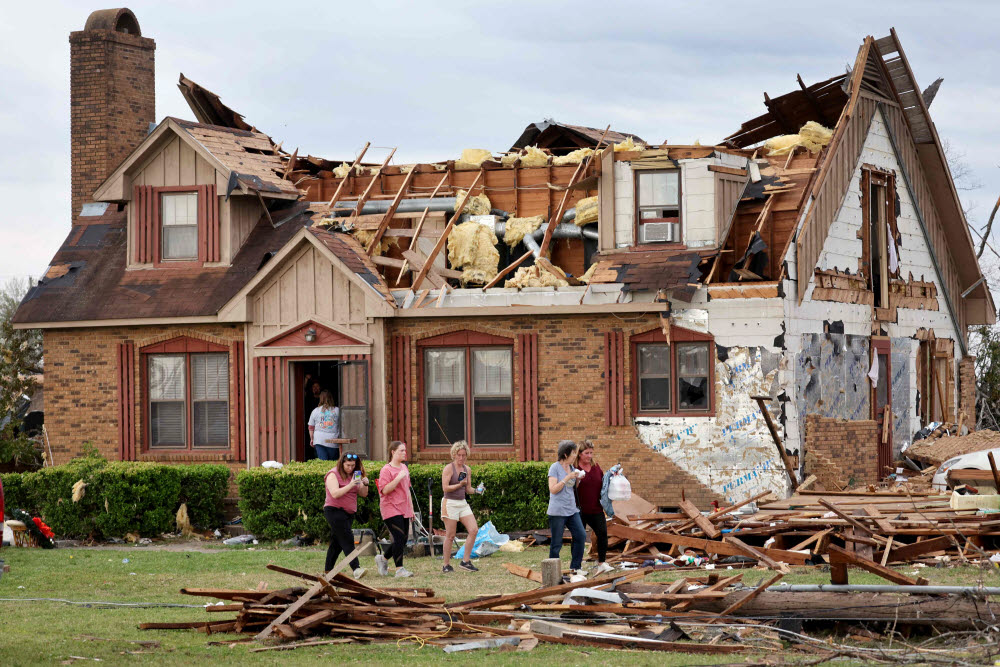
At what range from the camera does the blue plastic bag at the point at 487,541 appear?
17.6 m

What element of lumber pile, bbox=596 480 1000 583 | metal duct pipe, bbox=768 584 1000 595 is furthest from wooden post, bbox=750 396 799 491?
metal duct pipe, bbox=768 584 1000 595

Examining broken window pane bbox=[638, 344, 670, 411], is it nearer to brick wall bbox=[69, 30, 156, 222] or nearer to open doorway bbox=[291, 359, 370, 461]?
open doorway bbox=[291, 359, 370, 461]

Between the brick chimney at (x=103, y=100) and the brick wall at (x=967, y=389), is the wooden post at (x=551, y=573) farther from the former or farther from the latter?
the brick chimney at (x=103, y=100)

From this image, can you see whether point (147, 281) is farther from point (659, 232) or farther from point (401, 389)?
point (659, 232)

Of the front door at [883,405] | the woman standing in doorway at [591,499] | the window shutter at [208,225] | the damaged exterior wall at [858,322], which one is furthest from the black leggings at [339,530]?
the front door at [883,405]

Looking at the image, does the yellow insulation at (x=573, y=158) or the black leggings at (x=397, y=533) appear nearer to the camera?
the black leggings at (x=397, y=533)

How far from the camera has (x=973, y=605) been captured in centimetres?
1072

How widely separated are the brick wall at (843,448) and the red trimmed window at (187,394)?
386 inches

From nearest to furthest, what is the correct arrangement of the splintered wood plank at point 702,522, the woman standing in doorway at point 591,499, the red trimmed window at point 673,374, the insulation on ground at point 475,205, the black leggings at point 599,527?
the woman standing in doorway at point 591,499 → the black leggings at point 599,527 → the splintered wood plank at point 702,522 → the red trimmed window at point 673,374 → the insulation on ground at point 475,205

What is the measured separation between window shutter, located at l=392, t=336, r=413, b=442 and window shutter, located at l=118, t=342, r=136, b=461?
4742mm

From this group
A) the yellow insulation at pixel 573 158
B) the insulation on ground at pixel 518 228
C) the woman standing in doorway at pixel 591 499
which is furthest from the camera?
the yellow insulation at pixel 573 158

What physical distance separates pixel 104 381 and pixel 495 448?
7115 millimetres

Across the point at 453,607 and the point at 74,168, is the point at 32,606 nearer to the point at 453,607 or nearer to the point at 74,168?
the point at 453,607

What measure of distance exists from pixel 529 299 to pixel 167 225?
6.97 meters
